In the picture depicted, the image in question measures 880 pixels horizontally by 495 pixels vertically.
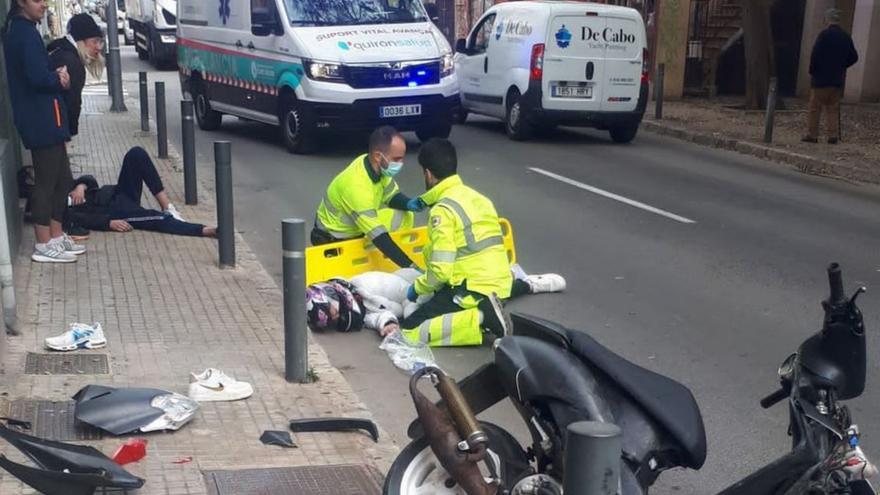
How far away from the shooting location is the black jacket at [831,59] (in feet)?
48.9

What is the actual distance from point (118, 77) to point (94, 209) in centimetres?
1091

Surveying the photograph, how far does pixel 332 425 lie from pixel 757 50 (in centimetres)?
1582

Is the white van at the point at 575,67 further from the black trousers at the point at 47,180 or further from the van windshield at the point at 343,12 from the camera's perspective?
the black trousers at the point at 47,180

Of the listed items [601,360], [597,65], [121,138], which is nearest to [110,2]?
[121,138]

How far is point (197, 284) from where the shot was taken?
766 centimetres

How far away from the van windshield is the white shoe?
639 centimetres

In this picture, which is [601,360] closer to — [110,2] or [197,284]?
[197,284]

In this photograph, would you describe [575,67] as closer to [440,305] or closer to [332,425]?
[440,305]

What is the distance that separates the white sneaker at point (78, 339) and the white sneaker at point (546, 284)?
3.06m

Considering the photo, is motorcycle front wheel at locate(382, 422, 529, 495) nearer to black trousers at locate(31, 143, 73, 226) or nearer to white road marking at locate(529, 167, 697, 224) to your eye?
black trousers at locate(31, 143, 73, 226)

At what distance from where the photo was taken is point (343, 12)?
561 inches

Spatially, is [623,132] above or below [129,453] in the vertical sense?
below

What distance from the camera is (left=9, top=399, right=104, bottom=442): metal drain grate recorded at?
15.7 ft

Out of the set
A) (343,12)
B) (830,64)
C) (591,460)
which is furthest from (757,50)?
(591,460)
